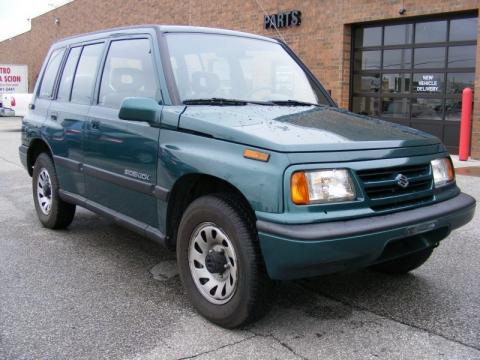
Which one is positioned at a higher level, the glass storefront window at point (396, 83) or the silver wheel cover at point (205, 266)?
the glass storefront window at point (396, 83)

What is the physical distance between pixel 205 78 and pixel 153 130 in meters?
0.58

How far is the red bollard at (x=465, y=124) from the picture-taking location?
413 inches

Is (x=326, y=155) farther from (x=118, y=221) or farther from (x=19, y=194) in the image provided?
(x=19, y=194)

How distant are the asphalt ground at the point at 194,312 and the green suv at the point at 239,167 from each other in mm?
235

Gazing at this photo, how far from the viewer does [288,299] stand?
3857mm

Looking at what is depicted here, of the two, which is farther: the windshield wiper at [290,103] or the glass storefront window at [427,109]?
the glass storefront window at [427,109]

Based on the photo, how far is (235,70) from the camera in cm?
424

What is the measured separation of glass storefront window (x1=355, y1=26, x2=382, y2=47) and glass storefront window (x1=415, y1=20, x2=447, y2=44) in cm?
103

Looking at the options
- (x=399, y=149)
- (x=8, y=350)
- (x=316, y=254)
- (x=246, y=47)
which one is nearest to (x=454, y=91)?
(x=246, y=47)

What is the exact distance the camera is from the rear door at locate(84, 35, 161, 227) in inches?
152

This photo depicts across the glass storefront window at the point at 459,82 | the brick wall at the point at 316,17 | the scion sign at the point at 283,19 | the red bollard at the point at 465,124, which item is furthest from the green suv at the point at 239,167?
the scion sign at the point at 283,19

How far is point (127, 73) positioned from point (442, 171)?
247cm

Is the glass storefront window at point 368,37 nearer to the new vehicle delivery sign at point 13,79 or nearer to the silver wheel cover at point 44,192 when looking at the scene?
the silver wheel cover at point 44,192

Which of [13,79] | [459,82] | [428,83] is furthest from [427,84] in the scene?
[13,79]
